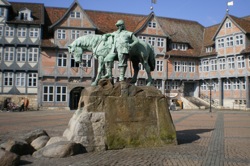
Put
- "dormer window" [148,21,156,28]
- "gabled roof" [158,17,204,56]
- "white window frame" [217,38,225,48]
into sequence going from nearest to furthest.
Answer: "white window frame" [217,38,225,48], "dormer window" [148,21,156,28], "gabled roof" [158,17,204,56]

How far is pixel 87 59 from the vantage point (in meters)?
36.0

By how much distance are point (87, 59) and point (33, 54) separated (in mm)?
6806

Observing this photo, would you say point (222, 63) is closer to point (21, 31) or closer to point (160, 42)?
point (160, 42)

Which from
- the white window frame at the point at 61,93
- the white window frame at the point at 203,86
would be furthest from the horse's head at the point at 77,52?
the white window frame at the point at 203,86

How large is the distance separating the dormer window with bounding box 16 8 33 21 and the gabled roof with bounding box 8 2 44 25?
0.49m

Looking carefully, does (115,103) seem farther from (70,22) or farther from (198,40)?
(198,40)

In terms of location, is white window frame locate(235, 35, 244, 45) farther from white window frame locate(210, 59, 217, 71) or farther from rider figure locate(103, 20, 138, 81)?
rider figure locate(103, 20, 138, 81)

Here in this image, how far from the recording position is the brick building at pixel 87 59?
34.6 metres

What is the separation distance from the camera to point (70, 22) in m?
35.1

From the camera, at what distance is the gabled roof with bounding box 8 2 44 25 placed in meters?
35.0

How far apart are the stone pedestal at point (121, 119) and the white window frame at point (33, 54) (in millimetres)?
28234

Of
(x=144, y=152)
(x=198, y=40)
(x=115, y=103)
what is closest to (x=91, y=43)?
(x=115, y=103)

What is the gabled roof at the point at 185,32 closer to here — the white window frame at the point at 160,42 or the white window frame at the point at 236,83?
the white window frame at the point at 160,42

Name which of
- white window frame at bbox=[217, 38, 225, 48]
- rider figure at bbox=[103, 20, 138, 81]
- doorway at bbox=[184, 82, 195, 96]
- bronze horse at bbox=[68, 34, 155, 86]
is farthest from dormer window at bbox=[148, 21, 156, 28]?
rider figure at bbox=[103, 20, 138, 81]
